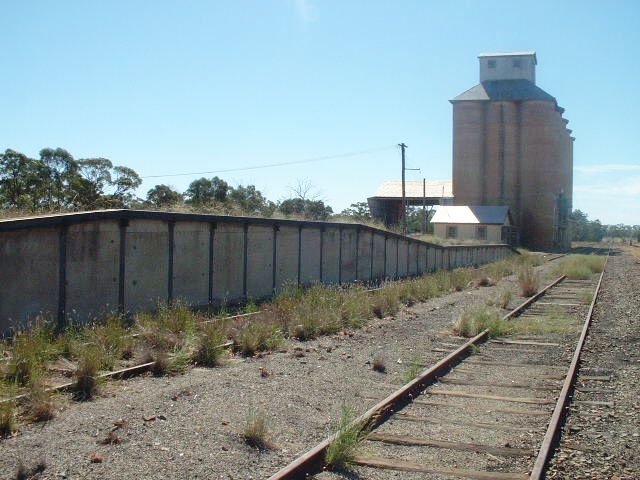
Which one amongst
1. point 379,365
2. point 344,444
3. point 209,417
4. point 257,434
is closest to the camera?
point 344,444

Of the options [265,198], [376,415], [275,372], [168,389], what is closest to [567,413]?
[376,415]

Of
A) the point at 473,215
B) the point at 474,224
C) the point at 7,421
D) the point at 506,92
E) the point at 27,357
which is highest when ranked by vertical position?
the point at 506,92

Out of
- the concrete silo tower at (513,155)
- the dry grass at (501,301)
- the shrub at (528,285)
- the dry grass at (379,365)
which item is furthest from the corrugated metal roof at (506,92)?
the dry grass at (379,365)

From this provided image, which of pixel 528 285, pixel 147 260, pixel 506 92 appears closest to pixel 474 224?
pixel 506 92

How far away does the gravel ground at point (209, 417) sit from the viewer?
6.03 metres

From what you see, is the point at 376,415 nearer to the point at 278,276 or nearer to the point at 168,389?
the point at 168,389

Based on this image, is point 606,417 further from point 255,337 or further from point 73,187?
point 73,187

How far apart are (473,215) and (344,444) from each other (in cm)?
7562

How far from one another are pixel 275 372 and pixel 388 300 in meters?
9.21

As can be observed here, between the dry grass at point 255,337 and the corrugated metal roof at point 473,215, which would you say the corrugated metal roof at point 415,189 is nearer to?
the corrugated metal roof at point 473,215

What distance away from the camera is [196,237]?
17062 millimetres

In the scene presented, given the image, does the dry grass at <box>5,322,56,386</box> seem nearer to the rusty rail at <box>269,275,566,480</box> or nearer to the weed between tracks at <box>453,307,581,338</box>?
the rusty rail at <box>269,275,566,480</box>

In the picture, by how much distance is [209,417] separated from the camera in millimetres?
7512

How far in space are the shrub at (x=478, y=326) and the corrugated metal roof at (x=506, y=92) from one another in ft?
248
